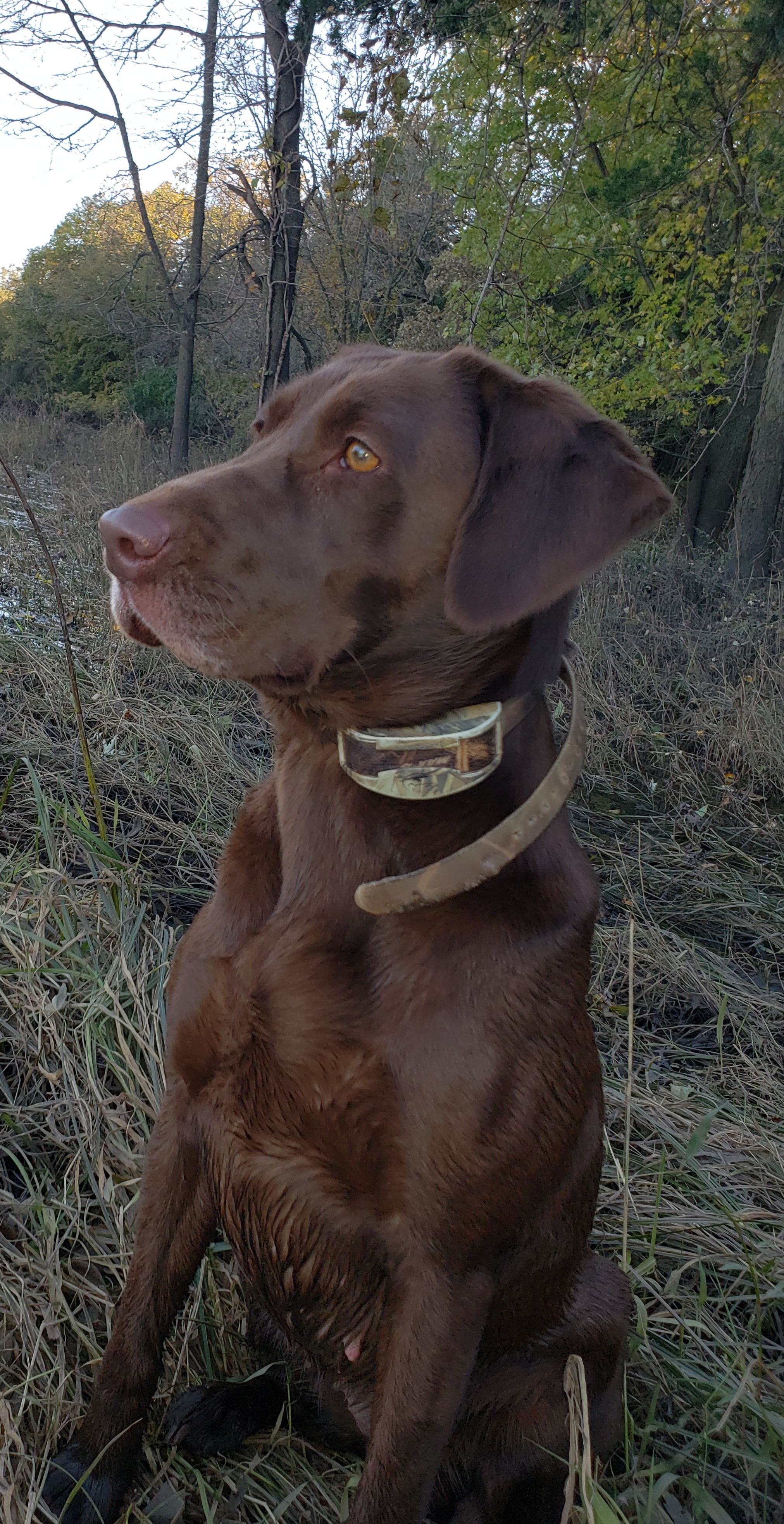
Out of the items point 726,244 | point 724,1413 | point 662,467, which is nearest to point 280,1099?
point 724,1413

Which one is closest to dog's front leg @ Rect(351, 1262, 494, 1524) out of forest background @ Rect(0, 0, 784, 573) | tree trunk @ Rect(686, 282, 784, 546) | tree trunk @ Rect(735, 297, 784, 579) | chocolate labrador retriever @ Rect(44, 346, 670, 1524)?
chocolate labrador retriever @ Rect(44, 346, 670, 1524)

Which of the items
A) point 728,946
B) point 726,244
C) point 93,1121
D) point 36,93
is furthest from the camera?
point 36,93

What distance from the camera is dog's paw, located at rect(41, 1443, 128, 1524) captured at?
1.59 metres

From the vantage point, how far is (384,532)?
1.45 metres

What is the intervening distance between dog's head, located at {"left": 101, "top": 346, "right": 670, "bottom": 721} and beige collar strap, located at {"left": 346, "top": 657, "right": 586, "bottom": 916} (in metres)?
0.22

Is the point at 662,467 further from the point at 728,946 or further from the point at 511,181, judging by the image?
the point at 728,946

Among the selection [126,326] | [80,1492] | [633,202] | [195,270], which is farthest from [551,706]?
[126,326]

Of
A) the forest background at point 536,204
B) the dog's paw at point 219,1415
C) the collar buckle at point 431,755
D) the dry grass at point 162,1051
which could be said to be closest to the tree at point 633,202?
the forest background at point 536,204

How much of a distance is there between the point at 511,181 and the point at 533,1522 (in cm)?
1059

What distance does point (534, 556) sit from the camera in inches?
53.5

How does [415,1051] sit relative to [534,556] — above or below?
below

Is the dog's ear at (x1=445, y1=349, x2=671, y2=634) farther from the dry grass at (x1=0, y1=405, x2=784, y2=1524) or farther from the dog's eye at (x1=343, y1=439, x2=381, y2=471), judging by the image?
Result: the dry grass at (x1=0, y1=405, x2=784, y2=1524)

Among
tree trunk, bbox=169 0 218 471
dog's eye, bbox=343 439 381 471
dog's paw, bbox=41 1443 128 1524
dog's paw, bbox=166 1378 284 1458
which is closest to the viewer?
dog's eye, bbox=343 439 381 471

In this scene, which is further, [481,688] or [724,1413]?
[724,1413]
